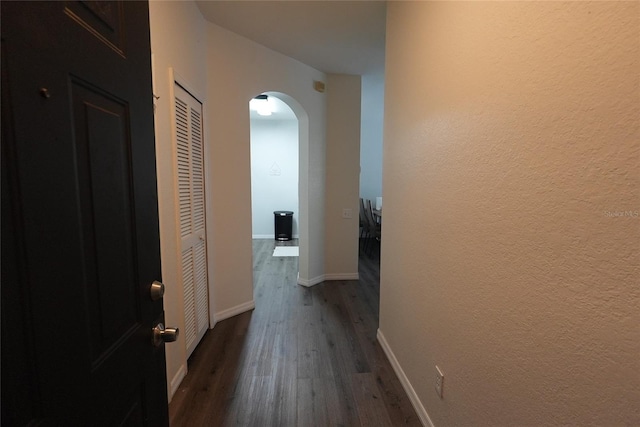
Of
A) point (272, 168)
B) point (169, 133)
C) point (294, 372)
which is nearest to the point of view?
point (169, 133)

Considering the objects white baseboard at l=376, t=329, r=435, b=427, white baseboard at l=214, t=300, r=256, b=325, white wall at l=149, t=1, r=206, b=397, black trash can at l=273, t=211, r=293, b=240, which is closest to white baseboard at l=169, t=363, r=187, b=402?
white wall at l=149, t=1, r=206, b=397

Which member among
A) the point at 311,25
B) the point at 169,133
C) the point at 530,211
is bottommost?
the point at 530,211

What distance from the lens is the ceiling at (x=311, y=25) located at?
2.27m

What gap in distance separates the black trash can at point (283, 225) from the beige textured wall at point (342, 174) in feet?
9.63

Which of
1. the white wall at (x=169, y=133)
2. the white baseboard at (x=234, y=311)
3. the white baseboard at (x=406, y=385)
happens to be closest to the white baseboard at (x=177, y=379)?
the white wall at (x=169, y=133)

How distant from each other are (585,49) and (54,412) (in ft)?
4.42

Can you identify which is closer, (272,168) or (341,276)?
(341,276)

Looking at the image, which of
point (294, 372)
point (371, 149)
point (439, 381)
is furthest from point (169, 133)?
point (371, 149)

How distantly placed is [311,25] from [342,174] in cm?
181

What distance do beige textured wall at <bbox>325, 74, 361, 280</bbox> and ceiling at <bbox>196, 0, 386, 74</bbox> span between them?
1.74 feet

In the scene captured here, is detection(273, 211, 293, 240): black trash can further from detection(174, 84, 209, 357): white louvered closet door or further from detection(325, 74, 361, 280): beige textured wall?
detection(174, 84, 209, 357): white louvered closet door

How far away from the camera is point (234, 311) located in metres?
2.93

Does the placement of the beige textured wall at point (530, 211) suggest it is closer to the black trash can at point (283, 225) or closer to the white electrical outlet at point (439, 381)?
the white electrical outlet at point (439, 381)

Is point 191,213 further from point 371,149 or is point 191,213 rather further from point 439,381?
point 371,149
